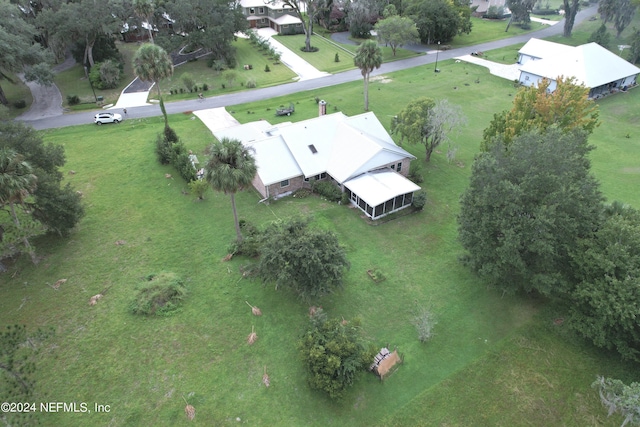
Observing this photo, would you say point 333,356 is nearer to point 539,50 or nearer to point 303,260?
point 303,260

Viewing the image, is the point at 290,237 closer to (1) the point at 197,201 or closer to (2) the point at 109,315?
(2) the point at 109,315

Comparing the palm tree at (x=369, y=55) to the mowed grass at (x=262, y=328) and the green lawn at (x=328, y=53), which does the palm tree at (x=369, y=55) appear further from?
the green lawn at (x=328, y=53)

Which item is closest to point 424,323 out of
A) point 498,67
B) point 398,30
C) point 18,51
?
point 18,51

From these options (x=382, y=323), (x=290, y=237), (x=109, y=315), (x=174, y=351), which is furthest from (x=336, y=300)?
(x=109, y=315)

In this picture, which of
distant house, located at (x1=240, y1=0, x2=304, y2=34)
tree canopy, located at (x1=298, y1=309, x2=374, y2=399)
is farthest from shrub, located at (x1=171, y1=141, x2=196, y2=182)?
distant house, located at (x1=240, y1=0, x2=304, y2=34)

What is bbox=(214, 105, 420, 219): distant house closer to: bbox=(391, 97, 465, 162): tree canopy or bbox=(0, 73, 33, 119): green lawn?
bbox=(391, 97, 465, 162): tree canopy

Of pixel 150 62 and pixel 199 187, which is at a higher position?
pixel 150 62

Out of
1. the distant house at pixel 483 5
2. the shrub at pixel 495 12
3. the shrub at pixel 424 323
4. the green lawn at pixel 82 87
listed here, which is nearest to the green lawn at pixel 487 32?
the shrub at pixel 495 12
